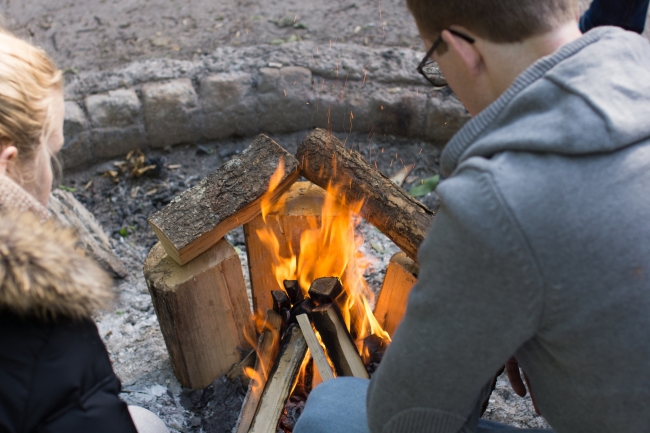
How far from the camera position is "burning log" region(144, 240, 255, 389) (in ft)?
6.66

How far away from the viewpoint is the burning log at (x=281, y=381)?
1.95 m

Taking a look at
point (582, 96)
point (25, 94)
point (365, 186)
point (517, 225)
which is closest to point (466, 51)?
point (582, 96)

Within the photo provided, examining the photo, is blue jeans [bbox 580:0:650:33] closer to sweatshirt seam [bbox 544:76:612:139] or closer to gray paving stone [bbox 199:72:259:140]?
sweatshirt seam [bbox 544:76:612:139]

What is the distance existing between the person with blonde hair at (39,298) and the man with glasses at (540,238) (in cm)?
69

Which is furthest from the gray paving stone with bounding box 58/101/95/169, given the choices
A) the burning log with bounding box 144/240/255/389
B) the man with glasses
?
the man with glasses

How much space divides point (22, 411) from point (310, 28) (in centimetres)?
376

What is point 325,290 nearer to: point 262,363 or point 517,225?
point 262,363

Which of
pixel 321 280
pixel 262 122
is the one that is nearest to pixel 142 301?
pixel 321 280

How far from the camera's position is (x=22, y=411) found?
119cm

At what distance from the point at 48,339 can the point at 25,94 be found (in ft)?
1.95

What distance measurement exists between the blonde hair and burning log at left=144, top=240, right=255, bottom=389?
0.76 metres

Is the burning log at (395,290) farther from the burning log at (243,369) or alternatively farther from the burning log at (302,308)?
the burning log at (243,369)

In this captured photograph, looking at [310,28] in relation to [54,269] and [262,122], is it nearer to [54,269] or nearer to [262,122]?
[262,122]

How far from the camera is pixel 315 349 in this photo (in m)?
2.02
